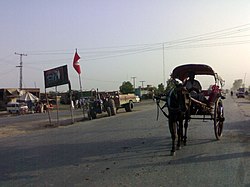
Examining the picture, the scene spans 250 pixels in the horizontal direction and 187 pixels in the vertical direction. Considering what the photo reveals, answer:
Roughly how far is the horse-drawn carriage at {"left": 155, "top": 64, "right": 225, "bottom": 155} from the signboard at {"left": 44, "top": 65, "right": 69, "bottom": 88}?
12.8 meters

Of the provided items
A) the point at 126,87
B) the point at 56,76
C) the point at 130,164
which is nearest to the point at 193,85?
the point at 130,164

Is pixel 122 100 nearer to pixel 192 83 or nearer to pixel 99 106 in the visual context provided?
pixel 99 106

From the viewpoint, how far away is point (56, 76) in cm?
2512

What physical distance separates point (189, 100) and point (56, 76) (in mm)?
16470

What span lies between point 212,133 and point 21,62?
73092mm

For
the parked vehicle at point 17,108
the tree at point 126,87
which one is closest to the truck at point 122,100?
the parked vehicle at point 17,108

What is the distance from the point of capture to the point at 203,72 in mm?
13078

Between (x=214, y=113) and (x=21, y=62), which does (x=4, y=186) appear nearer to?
(x=214, y=113)

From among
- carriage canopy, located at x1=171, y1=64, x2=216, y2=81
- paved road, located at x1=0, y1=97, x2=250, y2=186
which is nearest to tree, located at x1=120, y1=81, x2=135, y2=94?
carriage canopy, located at x1=171, y1=64, x2=216, y2=81

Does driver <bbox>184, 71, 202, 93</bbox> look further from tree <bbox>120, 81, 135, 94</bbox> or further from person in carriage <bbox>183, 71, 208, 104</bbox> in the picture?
tree <bbox>120, 81, 135, 94</bbox>

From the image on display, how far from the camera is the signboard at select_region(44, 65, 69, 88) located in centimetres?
2453

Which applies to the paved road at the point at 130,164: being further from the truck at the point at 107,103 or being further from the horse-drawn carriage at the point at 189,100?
the truck at the point at 107,103

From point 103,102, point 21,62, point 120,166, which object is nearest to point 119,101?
point 103,102

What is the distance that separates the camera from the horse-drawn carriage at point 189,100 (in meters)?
9.45
